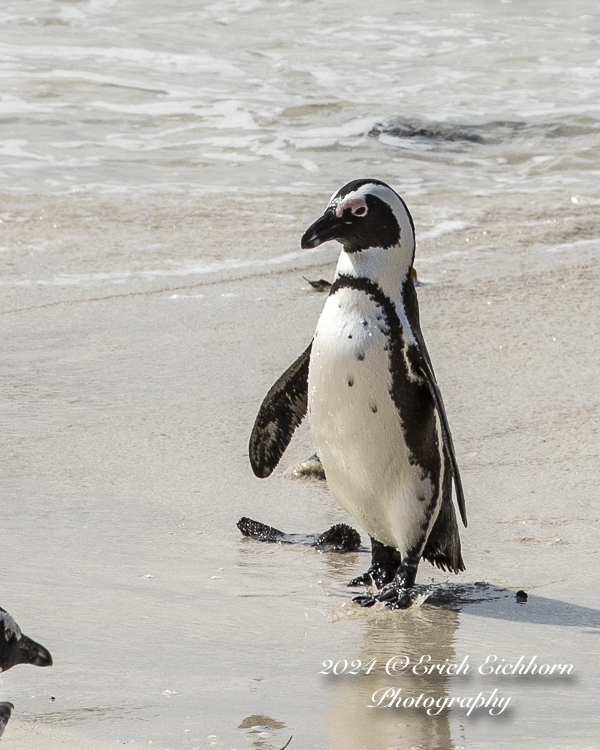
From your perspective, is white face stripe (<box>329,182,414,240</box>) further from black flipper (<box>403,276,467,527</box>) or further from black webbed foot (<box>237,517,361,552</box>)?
black webbed foot (<box>237,517,361,552</box>)

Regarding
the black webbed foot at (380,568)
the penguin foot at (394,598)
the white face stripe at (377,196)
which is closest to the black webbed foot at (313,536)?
the black webbed foot at (380,568)

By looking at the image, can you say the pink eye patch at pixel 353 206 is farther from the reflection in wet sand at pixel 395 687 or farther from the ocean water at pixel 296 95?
the ocean water at pixel 296 95

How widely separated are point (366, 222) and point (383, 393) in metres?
0.46

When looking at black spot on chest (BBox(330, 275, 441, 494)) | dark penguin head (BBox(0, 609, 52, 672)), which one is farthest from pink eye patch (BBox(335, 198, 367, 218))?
dark penguin head (BBox(0, 609, 52, 672))

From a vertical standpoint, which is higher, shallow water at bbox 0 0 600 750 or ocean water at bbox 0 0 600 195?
ocean water at bbox 0 0 600 195

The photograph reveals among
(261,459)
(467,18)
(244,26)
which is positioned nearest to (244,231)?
(261,459)

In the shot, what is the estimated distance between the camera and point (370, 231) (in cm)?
312

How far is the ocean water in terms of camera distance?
9.34m

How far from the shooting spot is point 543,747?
2139 mm

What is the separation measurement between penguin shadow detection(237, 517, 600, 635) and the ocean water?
540 centimetres

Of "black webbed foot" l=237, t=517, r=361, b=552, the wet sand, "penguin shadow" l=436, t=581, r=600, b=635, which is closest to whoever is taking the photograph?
the wet sand

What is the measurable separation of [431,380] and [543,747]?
119cm

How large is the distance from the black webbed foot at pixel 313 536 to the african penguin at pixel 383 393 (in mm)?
220

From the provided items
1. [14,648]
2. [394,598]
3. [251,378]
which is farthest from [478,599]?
[251,378]
